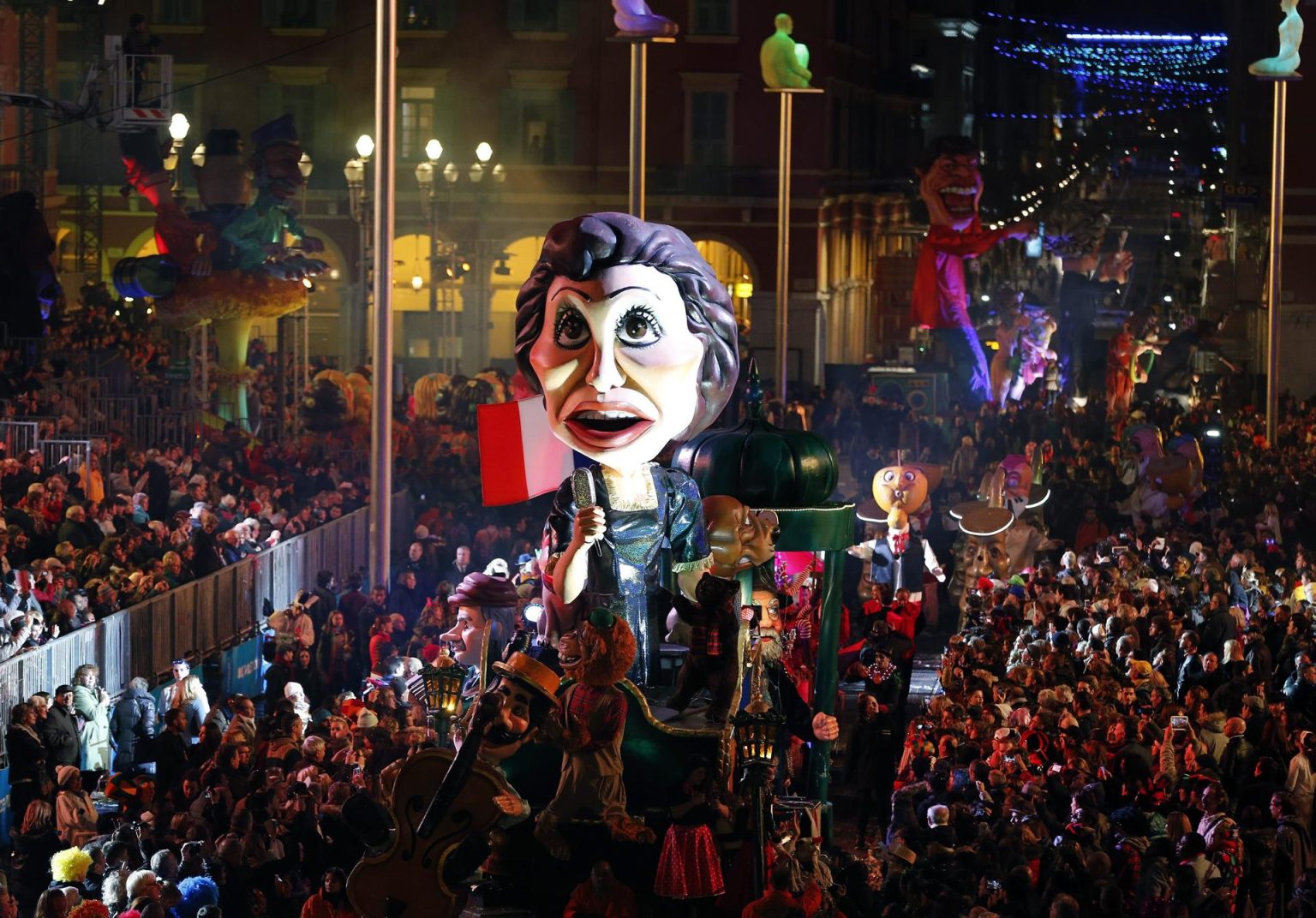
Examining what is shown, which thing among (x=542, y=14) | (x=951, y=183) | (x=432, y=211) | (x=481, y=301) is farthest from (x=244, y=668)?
(x=542, y=14)

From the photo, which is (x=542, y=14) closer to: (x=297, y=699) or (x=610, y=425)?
(x=297, y=699)

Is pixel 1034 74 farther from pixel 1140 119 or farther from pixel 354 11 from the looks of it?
→ pixel 354 11

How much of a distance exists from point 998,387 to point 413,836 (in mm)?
34495

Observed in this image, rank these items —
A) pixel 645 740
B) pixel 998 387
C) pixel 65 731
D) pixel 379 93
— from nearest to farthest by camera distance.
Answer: pixel 645 740 < pixel 65 731 < pixel 379 93 < pixel 998 387

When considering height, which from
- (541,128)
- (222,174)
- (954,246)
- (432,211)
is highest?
(541,128)

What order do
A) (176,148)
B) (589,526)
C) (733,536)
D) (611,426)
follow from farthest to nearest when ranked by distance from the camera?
(176,148)
(733,536)
(611,426)
(589,526)

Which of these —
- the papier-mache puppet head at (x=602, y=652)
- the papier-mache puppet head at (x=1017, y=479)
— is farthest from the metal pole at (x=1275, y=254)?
the papier-mache puppet head at (x=602, y=652)

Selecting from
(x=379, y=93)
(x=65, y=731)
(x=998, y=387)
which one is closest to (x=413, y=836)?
(x=65, y=731)

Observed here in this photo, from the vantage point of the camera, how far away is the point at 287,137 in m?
37.4

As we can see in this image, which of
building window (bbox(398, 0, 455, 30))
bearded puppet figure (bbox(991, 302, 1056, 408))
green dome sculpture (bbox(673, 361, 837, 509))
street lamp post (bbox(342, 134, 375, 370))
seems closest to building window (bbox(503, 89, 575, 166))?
building window (bbox(398, 0, 455, 30))

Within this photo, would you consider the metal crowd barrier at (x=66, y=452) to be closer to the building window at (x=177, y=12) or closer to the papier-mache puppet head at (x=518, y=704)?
the papier-mache puppet head at (x=518, y=704)

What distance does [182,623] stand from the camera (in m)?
20.7

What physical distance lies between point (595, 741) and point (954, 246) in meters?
33.4

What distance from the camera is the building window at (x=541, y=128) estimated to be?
57750 millimetres
